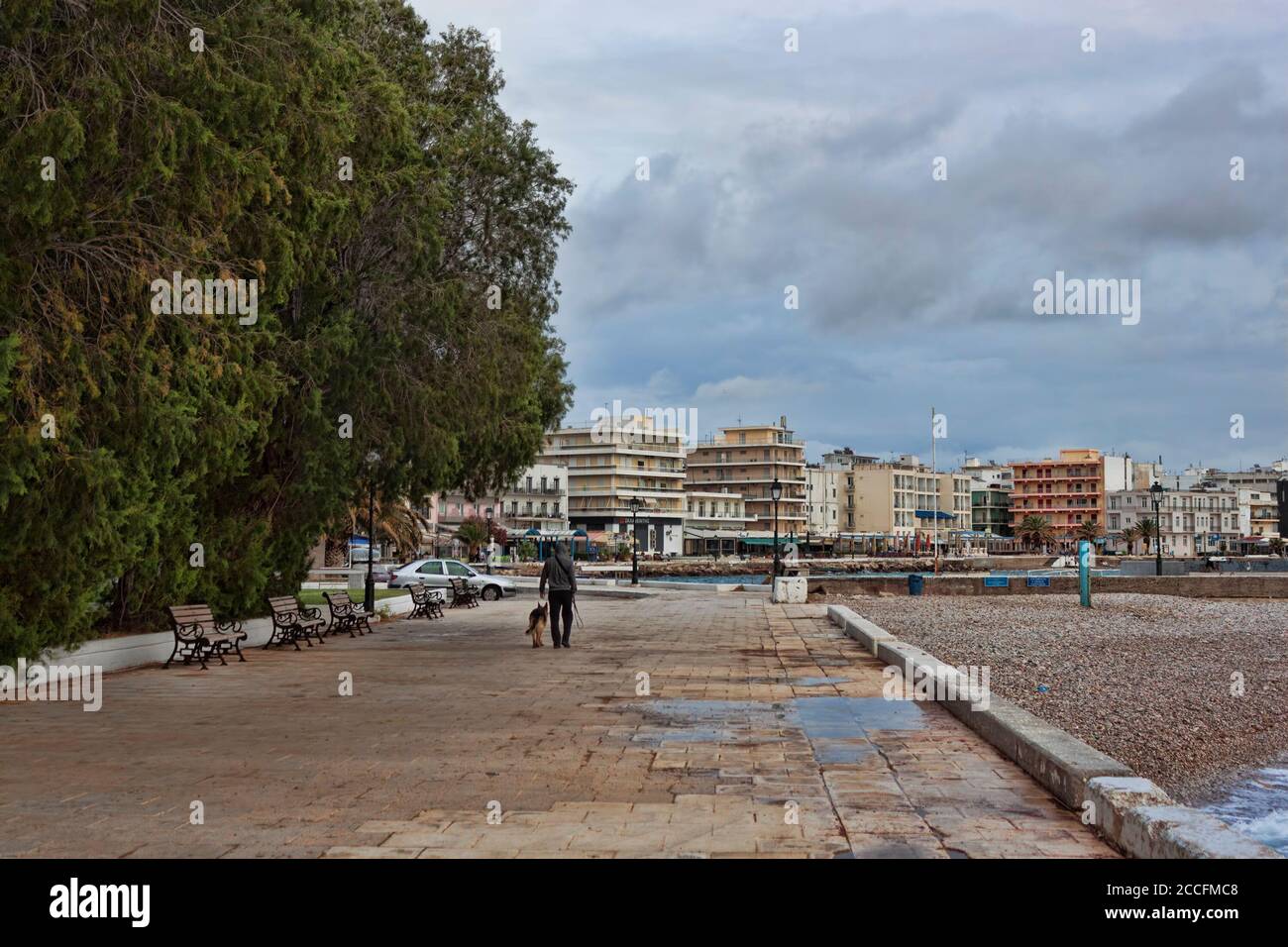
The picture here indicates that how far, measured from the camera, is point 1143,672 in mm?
19016

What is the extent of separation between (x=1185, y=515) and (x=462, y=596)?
174 metres

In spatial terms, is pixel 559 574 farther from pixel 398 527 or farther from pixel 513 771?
pixel 398 527

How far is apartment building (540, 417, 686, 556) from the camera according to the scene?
14150 cm

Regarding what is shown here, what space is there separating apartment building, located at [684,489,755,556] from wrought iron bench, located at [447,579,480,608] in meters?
114

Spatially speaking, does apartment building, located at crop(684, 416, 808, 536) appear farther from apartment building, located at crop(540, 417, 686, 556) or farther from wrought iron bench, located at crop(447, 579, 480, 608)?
wrought iron bench, located at crop(447, 579, 480, 608)

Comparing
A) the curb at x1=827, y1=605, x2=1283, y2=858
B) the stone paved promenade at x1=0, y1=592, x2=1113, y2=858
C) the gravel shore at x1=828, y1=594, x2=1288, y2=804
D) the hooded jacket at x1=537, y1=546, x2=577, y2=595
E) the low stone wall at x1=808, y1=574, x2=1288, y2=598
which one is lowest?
the low stone wall at x1=808, y1=574, x2=1288, y2=598

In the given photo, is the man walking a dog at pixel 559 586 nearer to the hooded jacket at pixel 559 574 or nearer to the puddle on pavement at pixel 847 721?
the hooded jacket at pixel 559 574

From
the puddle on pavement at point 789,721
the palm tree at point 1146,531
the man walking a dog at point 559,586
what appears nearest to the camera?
the puddle on pavement at point 789,721

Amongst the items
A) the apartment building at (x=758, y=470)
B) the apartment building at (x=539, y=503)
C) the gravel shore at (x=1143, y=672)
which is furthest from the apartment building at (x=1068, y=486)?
the gravel shore at (x=1143, y=672)

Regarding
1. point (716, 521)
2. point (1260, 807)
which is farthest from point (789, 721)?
point (716, 521)

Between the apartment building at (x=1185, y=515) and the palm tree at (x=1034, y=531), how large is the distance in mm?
8645

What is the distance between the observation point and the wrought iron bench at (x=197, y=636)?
16.7m

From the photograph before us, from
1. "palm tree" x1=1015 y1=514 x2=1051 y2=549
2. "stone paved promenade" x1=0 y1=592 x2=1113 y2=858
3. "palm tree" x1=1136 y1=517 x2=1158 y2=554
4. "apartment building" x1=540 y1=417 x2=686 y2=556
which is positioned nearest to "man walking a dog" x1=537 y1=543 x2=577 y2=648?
"stone paved promenade" x1=0 y1=592 x2=1113 y2=858
